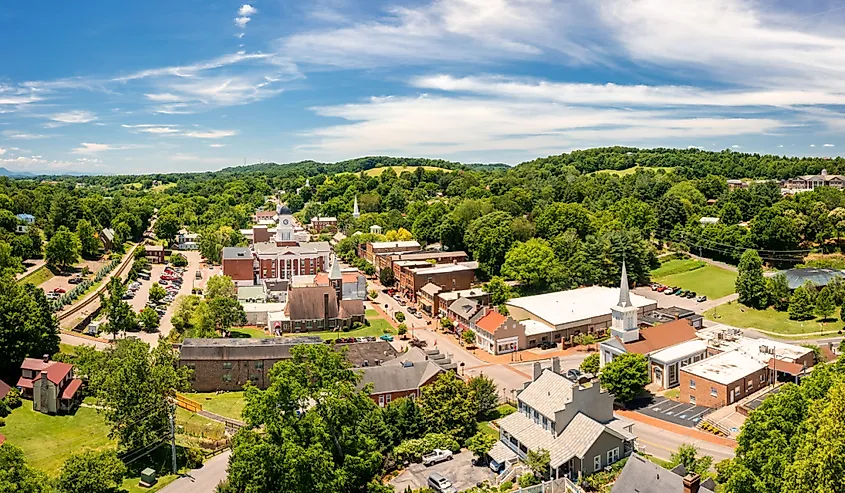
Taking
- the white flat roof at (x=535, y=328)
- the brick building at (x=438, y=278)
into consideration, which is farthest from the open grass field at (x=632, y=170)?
the white flat roof at (x=535, y=328)

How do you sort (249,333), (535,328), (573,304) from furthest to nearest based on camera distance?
(573,304)
(249,333)
(535,328)

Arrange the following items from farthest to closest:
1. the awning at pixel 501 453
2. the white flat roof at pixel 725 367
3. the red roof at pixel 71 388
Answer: the white flat roof at pixel 725 367, the red roof at pixel 71 388, the awning at pixel 501 453

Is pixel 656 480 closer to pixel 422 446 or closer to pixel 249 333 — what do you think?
pixel 422 446

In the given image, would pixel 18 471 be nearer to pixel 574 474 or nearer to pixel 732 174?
pixel 574 474

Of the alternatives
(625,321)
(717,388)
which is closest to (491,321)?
(625,321)

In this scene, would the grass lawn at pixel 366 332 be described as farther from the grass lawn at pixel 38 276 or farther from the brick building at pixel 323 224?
the brick building at pixel 323 224

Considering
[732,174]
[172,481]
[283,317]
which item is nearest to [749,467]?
[172,481]
